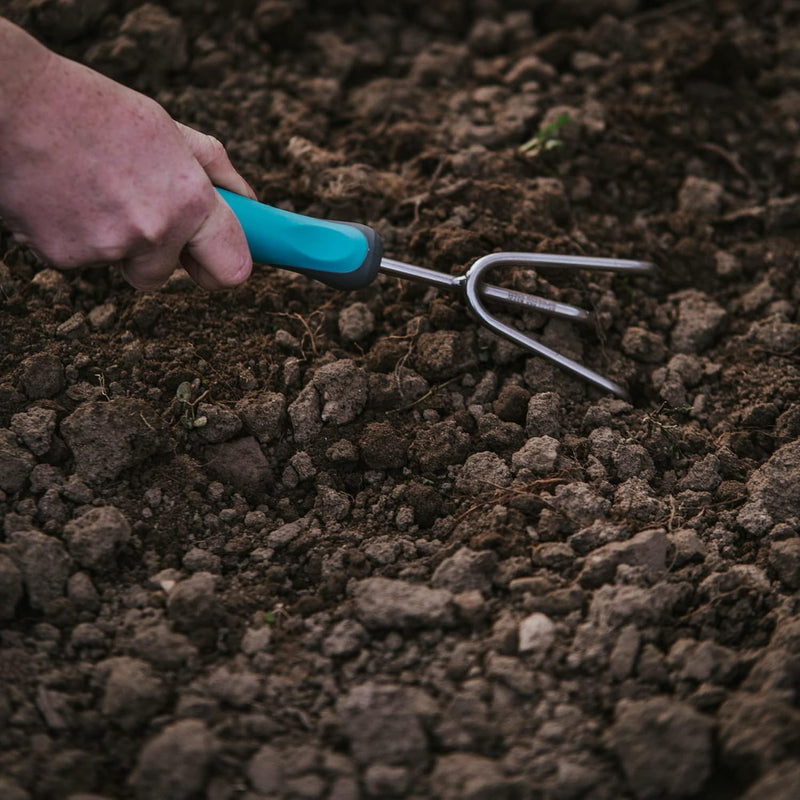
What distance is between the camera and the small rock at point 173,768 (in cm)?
144

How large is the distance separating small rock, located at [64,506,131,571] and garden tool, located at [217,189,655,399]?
0.62 m

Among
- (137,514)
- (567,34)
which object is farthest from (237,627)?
(567,34)

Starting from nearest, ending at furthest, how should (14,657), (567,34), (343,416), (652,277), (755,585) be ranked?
(14,657) → (755,585) → (343,416) → (652,277) → (567,34)

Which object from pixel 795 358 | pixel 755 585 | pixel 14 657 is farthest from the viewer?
pixel 795 358

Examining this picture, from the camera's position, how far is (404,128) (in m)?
2.55

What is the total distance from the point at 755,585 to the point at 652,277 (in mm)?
960

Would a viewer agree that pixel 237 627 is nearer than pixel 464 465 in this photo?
Yes

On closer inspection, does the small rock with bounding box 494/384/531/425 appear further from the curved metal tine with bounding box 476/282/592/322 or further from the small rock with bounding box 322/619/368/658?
the small rock with bounding box 322/619/368/658

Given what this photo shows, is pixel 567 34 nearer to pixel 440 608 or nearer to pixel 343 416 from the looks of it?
pixel 343 416

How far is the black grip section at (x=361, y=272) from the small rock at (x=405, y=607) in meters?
0.67

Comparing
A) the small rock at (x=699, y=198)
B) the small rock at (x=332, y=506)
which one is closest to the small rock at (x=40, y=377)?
the small rock at (x=332, y=506)

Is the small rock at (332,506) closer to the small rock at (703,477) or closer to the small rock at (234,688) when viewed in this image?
the small rock at (234,688)

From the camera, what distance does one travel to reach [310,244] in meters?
1.92

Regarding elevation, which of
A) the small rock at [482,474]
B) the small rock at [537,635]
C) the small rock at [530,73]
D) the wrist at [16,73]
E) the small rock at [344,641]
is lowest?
the small rock at [537,635]
